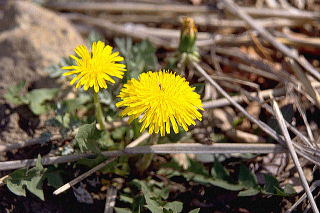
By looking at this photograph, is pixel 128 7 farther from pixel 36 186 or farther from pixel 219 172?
pixel 36 186

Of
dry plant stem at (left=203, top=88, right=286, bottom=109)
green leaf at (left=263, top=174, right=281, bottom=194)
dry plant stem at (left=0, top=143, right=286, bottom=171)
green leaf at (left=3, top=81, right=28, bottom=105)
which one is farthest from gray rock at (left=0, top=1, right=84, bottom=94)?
green leaf at (left=263, top=174, right=281, bottom=194)

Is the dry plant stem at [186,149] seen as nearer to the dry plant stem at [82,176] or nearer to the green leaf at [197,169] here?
the dry plant stem at [82,176]

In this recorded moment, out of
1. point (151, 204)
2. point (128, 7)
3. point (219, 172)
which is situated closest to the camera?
point (151, 204)

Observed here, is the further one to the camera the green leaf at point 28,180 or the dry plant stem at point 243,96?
the dry plant stem at point 243,96

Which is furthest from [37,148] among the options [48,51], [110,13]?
[110,13]

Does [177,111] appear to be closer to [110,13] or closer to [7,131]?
[7,131]

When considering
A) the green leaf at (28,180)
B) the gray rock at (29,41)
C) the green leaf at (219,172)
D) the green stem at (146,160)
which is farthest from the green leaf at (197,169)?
the gray rock at (29,41)

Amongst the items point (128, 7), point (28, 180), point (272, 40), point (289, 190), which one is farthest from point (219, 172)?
point (128, 7)
